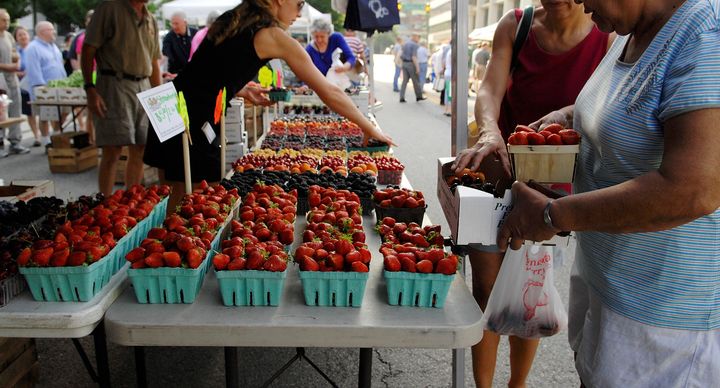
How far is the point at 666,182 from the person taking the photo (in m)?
1.25

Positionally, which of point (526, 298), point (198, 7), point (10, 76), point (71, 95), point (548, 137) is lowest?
point (526, 298)

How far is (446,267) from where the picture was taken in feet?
6.03

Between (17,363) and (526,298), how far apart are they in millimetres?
2189

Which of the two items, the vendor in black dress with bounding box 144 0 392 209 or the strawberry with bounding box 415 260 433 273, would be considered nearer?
the strawberry with bounding box 415 260 433 273

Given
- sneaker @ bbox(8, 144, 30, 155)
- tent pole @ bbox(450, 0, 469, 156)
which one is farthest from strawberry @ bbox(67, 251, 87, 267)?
sneaker @ bbox(8, 144, 30, 155)

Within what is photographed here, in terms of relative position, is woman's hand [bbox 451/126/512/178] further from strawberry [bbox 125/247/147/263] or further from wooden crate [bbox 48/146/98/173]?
wooden crate [bbox 48/146/98/173]

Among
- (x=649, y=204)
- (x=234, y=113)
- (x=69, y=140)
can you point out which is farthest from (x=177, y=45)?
(x=649, y=204)

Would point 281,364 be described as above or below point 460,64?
below

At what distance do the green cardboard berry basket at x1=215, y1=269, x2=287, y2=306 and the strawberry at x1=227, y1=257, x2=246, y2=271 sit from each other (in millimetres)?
18

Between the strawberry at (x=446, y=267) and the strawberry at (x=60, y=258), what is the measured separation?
47.1 inches

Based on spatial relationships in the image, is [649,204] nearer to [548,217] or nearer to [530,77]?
[548,217]

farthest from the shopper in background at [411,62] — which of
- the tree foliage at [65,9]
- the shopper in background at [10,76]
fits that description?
the tree foliage at [65,9]

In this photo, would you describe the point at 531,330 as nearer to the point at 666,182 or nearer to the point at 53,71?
the point at 666,182

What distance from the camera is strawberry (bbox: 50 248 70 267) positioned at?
6.07 ft
